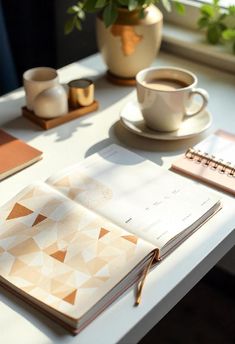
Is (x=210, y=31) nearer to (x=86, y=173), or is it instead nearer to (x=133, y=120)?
(x=133, y=120)

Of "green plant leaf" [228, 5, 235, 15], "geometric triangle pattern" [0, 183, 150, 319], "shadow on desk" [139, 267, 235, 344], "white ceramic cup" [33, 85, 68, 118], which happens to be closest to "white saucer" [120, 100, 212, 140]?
"white ceramic cup" [33, 85, 68, 118]

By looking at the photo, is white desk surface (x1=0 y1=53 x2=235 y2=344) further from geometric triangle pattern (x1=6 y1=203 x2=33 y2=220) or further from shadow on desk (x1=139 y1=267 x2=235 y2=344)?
shadow on desk (x1=139 y1=267 x2=235 y2=344)

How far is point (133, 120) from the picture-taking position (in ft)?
3.33

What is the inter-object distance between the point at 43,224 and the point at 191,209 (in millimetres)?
219

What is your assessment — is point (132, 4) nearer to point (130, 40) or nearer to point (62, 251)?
point (130, 40)

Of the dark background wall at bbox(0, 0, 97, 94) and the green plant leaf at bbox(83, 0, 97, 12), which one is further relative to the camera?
Answer: the dark background wall at bbox(0, 0, 97, 94)

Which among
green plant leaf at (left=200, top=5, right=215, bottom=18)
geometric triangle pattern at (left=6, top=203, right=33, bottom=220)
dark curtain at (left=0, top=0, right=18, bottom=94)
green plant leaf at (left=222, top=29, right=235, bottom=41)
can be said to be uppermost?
green plant leaf at (left=200, top=5, right=215, bottom=18)

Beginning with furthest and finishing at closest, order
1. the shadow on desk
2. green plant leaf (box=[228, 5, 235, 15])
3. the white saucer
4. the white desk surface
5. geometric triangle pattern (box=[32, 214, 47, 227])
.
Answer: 1. the shadow on desk
2. green plant leaf (box=[228, 5, 235, 15])
3. the white saucer
4. geometric triangle pattern (box=[32, 214, 47, 227])
5. the white desk surface

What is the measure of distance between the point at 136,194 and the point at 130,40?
44cm

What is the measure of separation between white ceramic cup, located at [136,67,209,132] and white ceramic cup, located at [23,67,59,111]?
173 mm

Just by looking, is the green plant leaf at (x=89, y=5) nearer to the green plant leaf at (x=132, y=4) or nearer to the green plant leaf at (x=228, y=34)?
the green plant leaf at (x=132, y=4)

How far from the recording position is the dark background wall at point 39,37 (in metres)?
1.49

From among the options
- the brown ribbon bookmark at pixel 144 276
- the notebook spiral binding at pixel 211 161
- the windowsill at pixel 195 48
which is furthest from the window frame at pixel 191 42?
the brown ribbon bookmark at pixel 144 276

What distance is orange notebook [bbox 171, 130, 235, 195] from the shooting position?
33.9 inches
